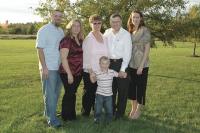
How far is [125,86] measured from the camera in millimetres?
9156

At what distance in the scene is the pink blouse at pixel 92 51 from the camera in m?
8.77

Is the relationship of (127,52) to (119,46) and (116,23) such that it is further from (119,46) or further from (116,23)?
(116,23)

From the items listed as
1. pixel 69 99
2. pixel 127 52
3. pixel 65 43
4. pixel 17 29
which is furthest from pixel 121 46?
pixel 17 29

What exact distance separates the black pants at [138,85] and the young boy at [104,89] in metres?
0.68

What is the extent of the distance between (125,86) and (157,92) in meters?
5.41

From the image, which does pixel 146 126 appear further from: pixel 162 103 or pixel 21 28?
pixel 21 28

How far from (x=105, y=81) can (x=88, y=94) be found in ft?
2.36

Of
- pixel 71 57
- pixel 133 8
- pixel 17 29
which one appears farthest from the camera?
pixel 17 29

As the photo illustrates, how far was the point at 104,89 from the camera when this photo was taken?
29.3 feet

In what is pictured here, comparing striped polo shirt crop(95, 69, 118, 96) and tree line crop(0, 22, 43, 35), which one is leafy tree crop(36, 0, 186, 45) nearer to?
striped polo shirt crop(95, 69, 118, 96)

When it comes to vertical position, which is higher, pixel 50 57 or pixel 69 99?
pixel 50 57

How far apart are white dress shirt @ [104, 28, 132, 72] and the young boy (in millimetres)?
311

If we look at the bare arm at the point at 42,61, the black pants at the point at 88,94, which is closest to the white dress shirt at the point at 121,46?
the black pants at the point at 88,94

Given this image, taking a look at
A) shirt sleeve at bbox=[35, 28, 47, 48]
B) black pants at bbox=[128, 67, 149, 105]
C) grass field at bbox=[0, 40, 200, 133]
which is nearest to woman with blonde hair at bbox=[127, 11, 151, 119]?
black pants at bbox=[128, 67, 149, 105]
